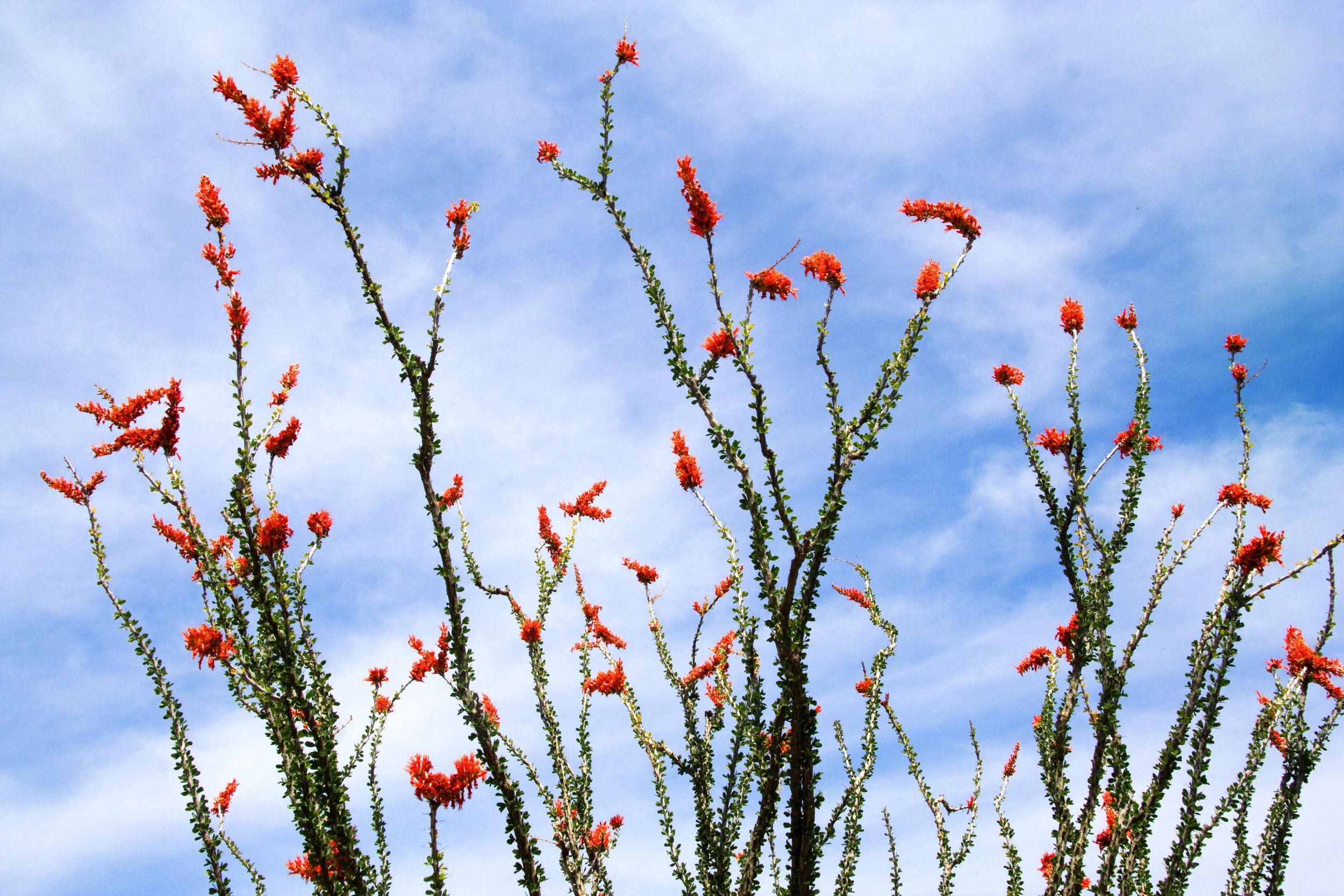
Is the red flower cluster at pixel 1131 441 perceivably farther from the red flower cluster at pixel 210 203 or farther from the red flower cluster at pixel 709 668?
the red flower cluster at pixel 210 203

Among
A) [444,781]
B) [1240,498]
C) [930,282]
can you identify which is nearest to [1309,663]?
[1240,498]

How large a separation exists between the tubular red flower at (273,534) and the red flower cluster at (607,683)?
4.47 m

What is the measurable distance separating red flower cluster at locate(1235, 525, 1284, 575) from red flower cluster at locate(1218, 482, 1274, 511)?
85cm

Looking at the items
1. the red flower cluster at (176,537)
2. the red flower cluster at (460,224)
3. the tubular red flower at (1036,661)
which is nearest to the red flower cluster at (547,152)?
the red flower cluster at (460,224)

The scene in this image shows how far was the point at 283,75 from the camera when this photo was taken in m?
4.65

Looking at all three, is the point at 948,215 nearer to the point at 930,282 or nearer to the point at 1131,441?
the point at 930,282

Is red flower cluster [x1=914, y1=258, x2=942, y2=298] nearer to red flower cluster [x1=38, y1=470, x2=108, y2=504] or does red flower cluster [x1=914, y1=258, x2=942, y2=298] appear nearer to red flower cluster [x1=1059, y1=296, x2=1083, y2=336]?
red flower cluster [x1=1059, y1=296, x2=1083, y2=336]

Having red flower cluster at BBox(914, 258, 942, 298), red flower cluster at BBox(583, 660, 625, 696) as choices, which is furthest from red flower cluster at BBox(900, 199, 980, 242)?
red flower cluster at BBox(583, 660, 625, 696)

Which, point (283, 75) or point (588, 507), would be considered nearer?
point (283, 75)

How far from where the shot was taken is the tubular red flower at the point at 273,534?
202 inches

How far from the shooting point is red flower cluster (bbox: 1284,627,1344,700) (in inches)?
270

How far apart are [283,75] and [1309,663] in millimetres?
9089

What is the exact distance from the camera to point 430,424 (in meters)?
4.39

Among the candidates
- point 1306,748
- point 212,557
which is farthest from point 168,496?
point 1306,748
